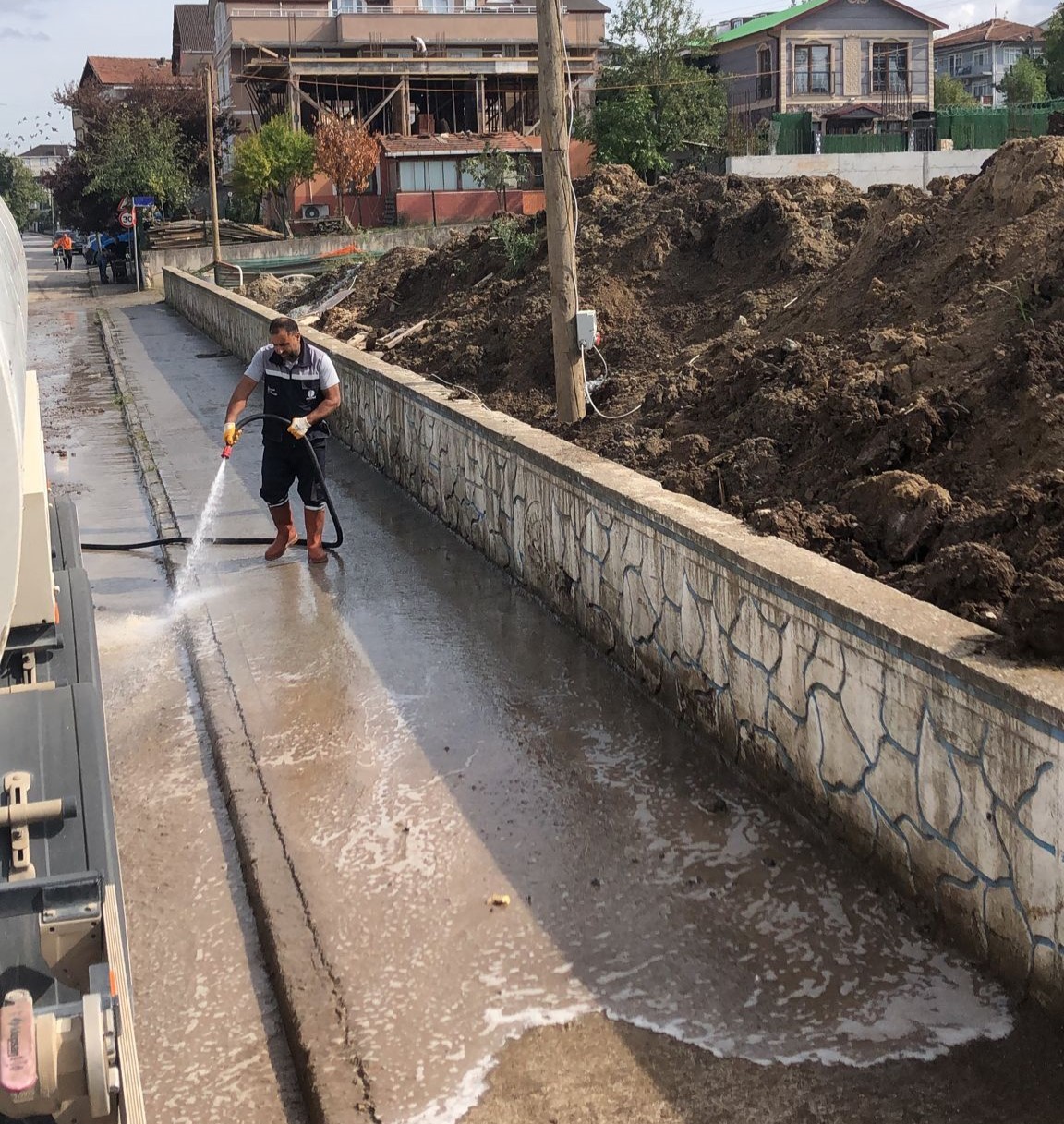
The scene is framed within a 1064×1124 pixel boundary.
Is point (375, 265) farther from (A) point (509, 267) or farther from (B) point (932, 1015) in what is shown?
(B) point (932, 1015)

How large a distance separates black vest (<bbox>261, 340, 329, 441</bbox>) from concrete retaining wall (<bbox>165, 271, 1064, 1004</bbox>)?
5.52 feet

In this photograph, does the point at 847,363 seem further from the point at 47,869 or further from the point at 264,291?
the point at 264,291

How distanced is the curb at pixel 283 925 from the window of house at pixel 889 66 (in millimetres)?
65957

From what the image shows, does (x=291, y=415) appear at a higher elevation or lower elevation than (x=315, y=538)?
higher

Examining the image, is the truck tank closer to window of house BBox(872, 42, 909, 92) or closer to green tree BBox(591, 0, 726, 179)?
green tree BBox(591, 0, 726, 179)

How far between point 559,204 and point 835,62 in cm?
6230

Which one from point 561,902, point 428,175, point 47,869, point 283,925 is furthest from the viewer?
point 428,175

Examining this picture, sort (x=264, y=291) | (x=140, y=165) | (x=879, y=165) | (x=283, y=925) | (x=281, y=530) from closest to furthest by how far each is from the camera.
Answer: (x=283, y=925) → (x=281, y=530) → (x=264, y=291) → (x=879, y=165) → (x=140, y=165)

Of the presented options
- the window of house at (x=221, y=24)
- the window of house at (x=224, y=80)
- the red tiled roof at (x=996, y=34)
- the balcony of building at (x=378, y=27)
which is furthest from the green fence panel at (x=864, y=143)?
the red tiled roof at (x=996, y=34)

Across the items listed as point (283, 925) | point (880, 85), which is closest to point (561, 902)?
point (283, 925)

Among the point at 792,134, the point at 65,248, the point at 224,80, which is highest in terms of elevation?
the point at 224,80

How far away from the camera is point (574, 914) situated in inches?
202

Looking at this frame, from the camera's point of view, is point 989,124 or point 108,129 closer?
point 989,124

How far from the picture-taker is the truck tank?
113 inches
